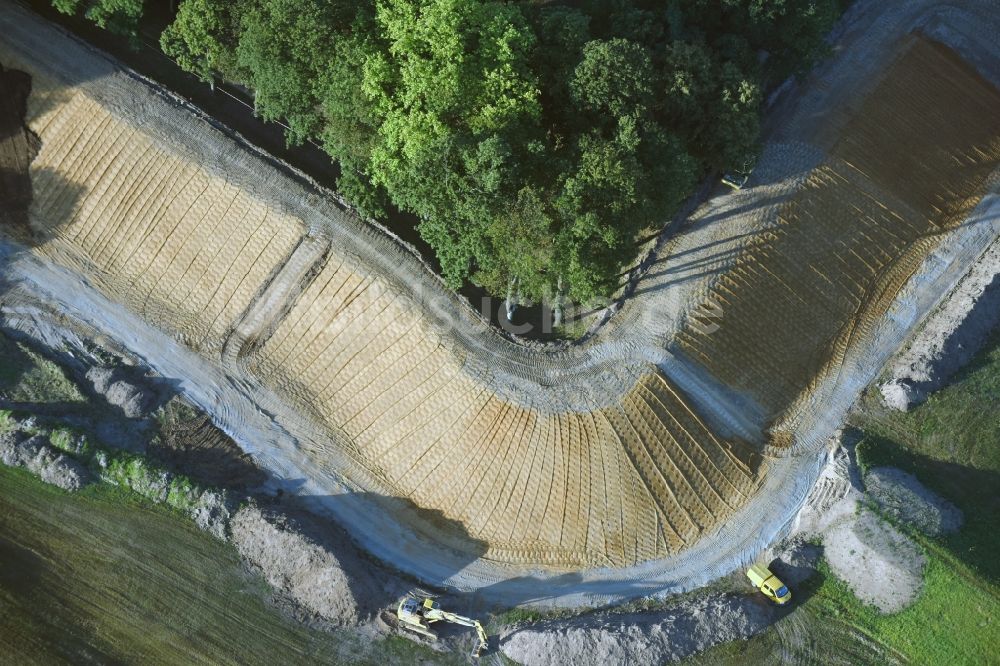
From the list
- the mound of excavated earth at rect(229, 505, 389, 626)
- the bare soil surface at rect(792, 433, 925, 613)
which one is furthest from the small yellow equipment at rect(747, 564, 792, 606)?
the mound of excavated earth at rect(229, 505, 389, 626)

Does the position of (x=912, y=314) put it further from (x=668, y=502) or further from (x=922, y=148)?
(x=668, y=502)

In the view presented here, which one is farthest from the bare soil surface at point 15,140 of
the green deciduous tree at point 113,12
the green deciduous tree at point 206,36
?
the green deciduous tree at point 206,36

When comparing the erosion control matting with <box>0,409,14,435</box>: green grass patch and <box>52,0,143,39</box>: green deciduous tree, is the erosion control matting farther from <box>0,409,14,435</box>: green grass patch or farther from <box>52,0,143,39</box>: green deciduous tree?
<box>0,409,14,435</box>: green grass patch

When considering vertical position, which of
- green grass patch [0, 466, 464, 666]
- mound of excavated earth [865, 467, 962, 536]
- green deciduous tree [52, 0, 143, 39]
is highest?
mound of excavated earth [865, 467, 962, 536]

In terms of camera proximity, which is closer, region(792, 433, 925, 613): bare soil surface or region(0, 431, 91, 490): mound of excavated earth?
region(792, 433, 925, 613): bare soil surface

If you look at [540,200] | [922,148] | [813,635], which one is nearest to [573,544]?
[813,635]

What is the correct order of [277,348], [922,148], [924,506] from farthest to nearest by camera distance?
[922,148] < [277,348] < [924,506]

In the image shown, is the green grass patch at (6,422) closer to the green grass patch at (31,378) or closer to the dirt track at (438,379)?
the green grass patch at (31,378)
